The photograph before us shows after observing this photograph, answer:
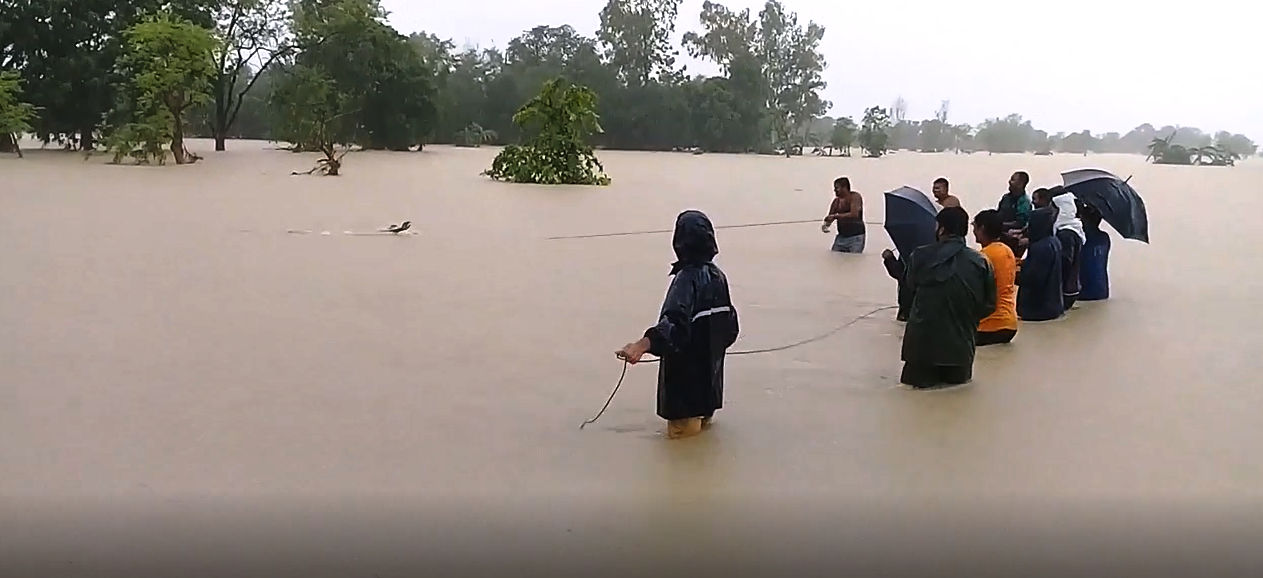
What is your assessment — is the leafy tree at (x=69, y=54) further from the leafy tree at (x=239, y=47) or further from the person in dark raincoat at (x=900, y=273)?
the person in dark raincoat at (x=900, y=273)

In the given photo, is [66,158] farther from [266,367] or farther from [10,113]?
[266,367]

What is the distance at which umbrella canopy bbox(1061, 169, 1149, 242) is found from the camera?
8.39 metres

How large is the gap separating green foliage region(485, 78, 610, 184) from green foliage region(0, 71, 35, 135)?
Result: 10.1 metres

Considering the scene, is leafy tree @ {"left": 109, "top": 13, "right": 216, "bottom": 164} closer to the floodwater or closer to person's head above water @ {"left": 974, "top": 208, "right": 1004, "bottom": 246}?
the floodwater

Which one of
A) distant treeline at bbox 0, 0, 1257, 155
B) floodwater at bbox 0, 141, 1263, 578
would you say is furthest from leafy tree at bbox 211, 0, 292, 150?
floodwater at bbox 0, 141, 1263, 578

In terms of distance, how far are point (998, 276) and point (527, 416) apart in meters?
2.94

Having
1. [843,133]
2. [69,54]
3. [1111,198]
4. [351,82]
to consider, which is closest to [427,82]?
[351,82]

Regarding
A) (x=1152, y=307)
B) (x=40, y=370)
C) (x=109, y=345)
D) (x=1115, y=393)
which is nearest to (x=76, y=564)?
(x=40, y=370)

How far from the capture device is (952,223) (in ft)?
18.1

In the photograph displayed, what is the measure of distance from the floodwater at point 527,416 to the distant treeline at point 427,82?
7.36 m

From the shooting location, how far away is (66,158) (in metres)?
24.9

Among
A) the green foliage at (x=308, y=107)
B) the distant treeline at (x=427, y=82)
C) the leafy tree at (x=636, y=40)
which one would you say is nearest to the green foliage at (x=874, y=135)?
the distant treeline at (x=427, y=82)

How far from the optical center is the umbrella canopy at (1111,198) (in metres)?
8.39

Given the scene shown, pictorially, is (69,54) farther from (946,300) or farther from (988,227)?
(946,300)
